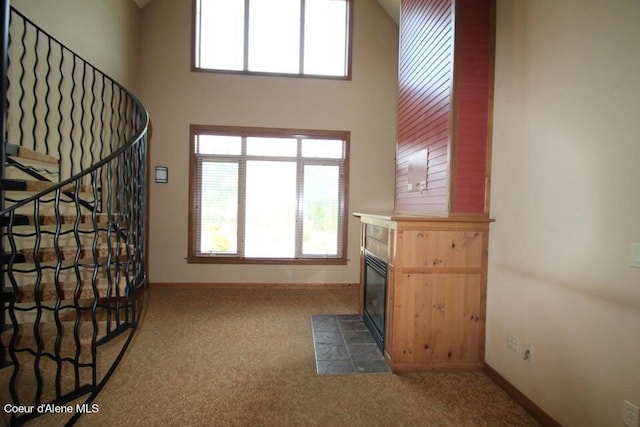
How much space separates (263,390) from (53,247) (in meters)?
1.75

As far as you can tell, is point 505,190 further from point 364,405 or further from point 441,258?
point 364,405

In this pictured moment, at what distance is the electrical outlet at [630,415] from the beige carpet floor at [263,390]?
55 centimetres

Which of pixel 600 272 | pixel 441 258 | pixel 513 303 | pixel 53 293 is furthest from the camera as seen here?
pixel 441 258

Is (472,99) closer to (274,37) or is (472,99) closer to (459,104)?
(459,104)

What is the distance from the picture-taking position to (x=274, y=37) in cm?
486

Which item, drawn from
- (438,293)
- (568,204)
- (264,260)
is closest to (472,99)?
(568,204)

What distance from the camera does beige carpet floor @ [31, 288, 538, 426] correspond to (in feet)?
6.16

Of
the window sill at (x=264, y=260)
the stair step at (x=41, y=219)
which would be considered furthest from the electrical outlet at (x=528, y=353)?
the window sill at (x=264, y=260)

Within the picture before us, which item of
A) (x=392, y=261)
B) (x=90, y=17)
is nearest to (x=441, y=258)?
(x=392, y=261)

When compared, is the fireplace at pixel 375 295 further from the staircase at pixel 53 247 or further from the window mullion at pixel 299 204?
the staircase at pixel 53 247

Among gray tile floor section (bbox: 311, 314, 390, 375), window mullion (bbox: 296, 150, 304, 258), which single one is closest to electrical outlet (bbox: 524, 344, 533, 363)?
gray tile floor section (bbox: 311, 314, 390, 375)

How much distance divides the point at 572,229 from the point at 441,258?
0.87 meters

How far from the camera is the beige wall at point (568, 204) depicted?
145 cm

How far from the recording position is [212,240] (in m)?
4.77
